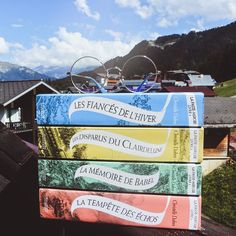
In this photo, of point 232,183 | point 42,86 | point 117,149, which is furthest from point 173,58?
point 117,149

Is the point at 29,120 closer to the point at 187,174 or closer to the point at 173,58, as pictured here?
the point at 187,174

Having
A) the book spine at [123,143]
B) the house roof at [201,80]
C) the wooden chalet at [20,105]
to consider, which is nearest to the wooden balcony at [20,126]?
the wooden chalet at [20,105]

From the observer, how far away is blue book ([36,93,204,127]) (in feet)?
9.96

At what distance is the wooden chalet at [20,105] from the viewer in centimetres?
3812

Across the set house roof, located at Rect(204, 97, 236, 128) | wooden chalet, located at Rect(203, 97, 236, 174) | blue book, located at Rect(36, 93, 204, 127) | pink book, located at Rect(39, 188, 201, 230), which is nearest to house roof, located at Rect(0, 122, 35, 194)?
pink book, located at Rect(39, 188, 201, 230)

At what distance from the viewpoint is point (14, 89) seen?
39.6 meters

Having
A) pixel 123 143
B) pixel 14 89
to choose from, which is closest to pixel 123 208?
pixel 123 143

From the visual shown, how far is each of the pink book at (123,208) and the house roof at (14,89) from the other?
3509 centimetres

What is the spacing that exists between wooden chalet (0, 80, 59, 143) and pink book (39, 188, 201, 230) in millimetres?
34933

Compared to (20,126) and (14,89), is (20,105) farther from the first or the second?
(20,126)

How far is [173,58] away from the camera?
546 ft

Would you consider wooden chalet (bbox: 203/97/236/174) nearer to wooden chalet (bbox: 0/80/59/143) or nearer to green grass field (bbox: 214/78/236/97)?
wooden chalet (bbox: 0/80/59/143)

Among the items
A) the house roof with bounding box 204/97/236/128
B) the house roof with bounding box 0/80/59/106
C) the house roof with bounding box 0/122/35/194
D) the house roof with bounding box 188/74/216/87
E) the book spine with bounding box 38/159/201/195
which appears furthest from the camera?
the house roof with bounding box 188/74/216/87

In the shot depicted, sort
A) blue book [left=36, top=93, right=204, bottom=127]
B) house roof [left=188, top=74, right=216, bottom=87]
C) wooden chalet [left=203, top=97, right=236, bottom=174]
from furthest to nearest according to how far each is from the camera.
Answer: house roof [left=188, top=74, right=216, bottom=87], wooden chalet [left=203, top=97, right=236, bottom=174], blue book [left=36, top=93, right=204, bottom=127]
